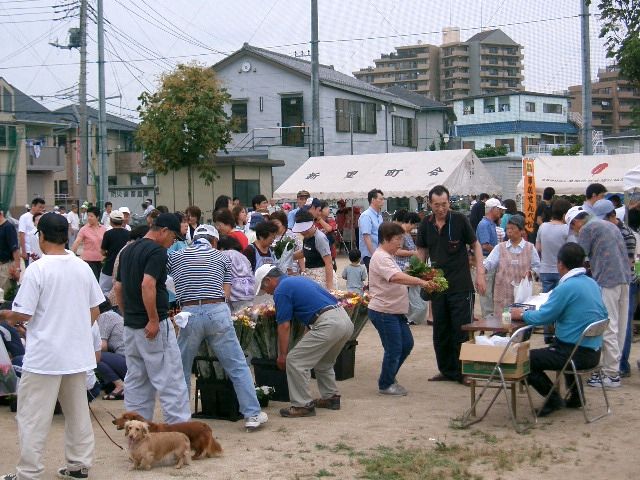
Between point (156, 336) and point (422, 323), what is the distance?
24.8ft

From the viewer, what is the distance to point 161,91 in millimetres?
33250

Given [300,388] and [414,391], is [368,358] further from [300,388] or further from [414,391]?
[300,388]

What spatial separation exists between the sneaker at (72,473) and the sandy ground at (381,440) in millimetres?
162

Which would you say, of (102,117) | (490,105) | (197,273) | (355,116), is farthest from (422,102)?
(197,273)

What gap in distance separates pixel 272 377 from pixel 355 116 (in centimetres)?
3540

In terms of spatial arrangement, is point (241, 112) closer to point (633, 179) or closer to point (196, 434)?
point (633, 179)

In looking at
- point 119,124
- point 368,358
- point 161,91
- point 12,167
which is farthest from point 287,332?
point 119,124

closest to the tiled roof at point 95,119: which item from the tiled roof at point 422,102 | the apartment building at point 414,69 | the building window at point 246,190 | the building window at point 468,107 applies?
the tiled roof at point 422,102

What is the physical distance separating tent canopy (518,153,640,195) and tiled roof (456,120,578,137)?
172ft

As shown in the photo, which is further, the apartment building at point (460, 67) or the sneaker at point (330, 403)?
the apartment building at point (460, 67)

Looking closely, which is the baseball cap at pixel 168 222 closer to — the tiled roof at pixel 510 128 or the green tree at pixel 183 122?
the green tree at pixel 183 122

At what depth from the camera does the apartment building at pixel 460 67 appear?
118250mm

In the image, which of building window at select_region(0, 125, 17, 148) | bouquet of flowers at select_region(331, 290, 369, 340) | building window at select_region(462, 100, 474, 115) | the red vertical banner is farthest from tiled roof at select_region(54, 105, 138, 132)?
bouquet of flowers at select_region(331, 290, 369, 340)

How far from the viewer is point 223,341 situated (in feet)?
24.2
